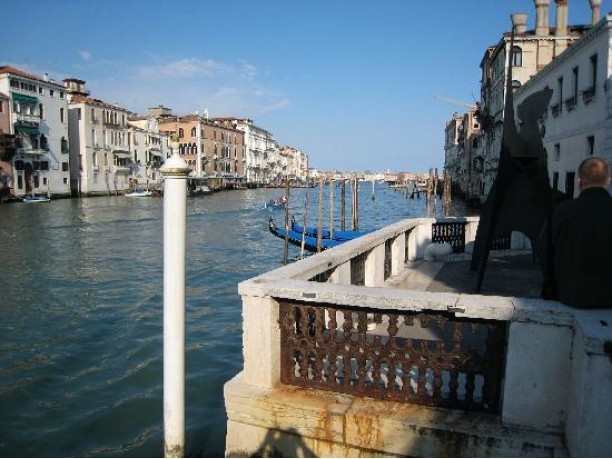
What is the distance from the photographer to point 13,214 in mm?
39188

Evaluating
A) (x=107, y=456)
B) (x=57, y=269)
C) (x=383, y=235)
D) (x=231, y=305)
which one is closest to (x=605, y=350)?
(x=383, y=235)

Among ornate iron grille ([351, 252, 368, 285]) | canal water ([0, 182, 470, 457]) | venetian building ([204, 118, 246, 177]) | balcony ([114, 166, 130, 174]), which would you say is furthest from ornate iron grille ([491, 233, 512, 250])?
venetian building ([204, 118, 246, 177])

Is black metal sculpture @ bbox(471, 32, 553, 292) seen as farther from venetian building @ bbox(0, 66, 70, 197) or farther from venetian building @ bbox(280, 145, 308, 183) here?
venetian building @ bbox(280, 145, 308, 183)

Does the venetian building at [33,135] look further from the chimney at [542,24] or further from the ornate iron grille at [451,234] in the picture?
the ornate iron grille at [451,234]

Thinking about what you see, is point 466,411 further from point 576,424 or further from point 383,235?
point 383,235

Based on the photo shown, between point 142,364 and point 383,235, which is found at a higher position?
point 383,235

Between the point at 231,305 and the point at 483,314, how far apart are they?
39.6 feet

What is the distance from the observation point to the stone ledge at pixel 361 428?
3.27m

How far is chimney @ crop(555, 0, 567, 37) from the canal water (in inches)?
923

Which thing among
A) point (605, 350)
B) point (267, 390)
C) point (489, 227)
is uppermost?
point (489, 227)

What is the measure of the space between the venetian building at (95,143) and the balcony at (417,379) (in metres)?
62.9

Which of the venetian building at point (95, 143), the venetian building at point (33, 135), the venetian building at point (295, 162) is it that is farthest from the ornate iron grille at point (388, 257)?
the venetian building at point (295, 162)

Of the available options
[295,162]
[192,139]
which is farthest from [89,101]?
[295,162]

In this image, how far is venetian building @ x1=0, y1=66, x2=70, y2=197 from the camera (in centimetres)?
4912
